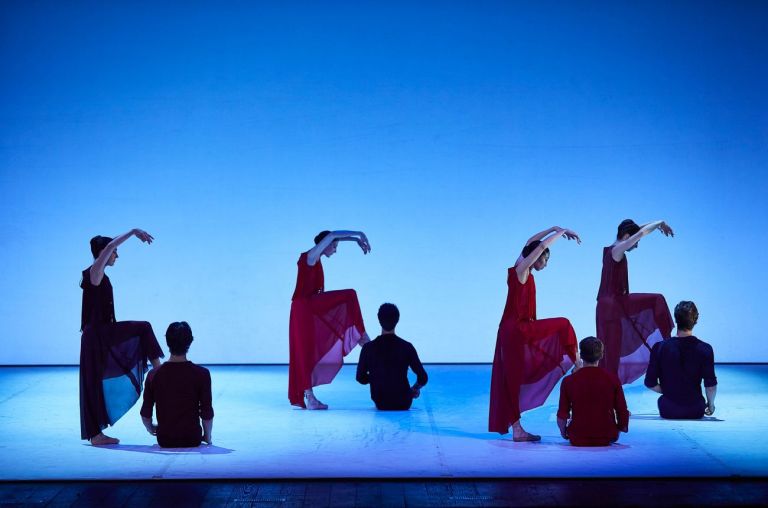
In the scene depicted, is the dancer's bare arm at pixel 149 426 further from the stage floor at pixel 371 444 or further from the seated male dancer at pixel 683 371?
the seated male dancer at pixel 683 371

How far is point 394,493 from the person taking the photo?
4453 mm

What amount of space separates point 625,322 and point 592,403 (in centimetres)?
154

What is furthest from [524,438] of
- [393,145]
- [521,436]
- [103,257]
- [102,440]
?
[393,145]

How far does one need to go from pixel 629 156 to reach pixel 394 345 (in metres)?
3.19

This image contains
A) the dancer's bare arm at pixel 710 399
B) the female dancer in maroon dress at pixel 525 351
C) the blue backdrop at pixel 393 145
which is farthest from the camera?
the blue backdrop at pixel 393 145

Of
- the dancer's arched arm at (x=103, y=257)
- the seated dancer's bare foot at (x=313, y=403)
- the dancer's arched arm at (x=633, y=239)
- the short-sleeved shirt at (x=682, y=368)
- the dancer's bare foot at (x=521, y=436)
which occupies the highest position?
the dancer's arched arm at (x=633, y=239)

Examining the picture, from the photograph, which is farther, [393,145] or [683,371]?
[393,145]

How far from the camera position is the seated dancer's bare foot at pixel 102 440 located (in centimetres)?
546

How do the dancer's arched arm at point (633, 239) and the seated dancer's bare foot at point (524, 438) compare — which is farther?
the dancer's arched arm at point (633, 239)

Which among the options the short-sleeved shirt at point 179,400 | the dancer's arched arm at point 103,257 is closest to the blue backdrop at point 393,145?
the dancer's arched arm at point 103,257

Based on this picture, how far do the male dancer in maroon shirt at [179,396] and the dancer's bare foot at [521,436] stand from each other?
1537mm

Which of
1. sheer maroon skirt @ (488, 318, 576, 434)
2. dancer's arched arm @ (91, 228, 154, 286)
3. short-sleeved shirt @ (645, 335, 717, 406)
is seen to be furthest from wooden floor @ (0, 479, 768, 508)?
short-sleeved shirt @ (645, 335, 717, 406)

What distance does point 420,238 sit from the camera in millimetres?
8648

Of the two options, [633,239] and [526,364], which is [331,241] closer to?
[526,364]
